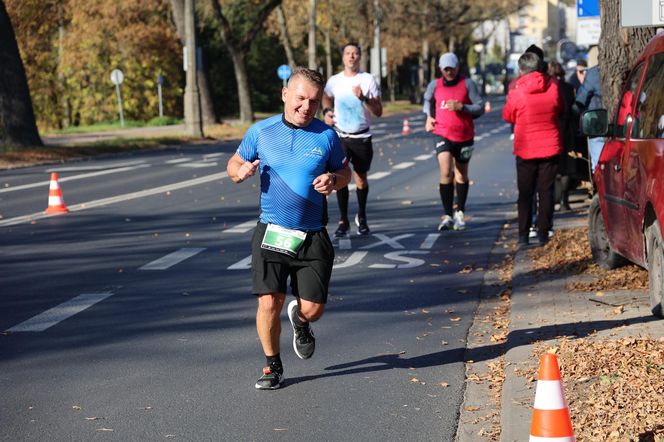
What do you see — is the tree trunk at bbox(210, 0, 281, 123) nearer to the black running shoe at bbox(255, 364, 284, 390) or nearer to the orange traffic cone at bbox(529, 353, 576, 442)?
the black running shoe at bbox(255, 364, 284, 390)

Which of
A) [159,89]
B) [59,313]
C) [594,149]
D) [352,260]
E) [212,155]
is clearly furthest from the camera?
[159,89]

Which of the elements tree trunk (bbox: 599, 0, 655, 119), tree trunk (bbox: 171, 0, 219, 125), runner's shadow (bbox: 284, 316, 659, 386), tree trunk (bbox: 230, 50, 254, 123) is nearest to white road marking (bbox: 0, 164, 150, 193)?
tree trunk (bbox: 599, 0, 655, 119)

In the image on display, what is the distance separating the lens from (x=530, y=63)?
12.2m

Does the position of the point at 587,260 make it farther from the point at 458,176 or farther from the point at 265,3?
the point at 265,3

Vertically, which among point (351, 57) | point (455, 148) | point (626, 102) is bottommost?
point (455, 148)

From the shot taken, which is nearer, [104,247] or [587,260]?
[587,260]

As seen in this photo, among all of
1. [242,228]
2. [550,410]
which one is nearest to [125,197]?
[242,228]

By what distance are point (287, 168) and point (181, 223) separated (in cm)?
905

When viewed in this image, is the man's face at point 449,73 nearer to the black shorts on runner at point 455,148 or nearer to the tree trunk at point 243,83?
the black shorts on runner at point 455,148

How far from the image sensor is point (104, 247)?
13.2 meters

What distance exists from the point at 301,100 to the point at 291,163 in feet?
1.12

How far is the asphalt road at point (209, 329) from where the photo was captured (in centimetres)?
611

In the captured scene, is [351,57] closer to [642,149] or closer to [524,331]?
[642,149]

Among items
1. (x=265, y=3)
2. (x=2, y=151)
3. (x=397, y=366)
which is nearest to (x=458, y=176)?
(x=397, y=366)
